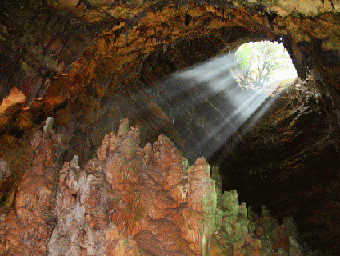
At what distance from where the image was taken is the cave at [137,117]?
7.58m

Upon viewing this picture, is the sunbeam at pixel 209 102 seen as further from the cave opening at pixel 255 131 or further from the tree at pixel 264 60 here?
the tree at pixel 264 60

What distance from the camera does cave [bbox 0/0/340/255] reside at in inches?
298

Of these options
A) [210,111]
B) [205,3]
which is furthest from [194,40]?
[210,111]

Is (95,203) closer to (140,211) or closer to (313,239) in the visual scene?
(140,211)

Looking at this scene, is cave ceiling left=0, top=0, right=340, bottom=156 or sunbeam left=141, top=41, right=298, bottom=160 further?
sunbeam left=141, top=41, right=298, bottom=160

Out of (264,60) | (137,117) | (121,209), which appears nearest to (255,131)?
(264,60)

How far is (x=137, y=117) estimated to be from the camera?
13.0 m

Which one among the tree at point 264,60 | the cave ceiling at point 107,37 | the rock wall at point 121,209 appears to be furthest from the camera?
the tree at point 264,60

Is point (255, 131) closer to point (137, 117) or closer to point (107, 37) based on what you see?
point (137, 117)

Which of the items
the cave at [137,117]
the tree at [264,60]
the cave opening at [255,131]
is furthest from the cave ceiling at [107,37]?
the tree at [264,60]

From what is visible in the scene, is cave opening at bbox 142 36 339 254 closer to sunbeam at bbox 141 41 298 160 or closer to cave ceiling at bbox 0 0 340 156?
sunbeam at bbox 141 41 298 160

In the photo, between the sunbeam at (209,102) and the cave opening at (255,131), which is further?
the cave opening at (255,131)

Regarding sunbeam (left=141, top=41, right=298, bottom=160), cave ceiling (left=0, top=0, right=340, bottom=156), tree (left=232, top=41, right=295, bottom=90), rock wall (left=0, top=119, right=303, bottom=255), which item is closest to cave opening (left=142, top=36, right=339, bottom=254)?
sunbeam (left=141, top=41, right=298, bottom=160)

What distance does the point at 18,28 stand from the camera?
7.36m
